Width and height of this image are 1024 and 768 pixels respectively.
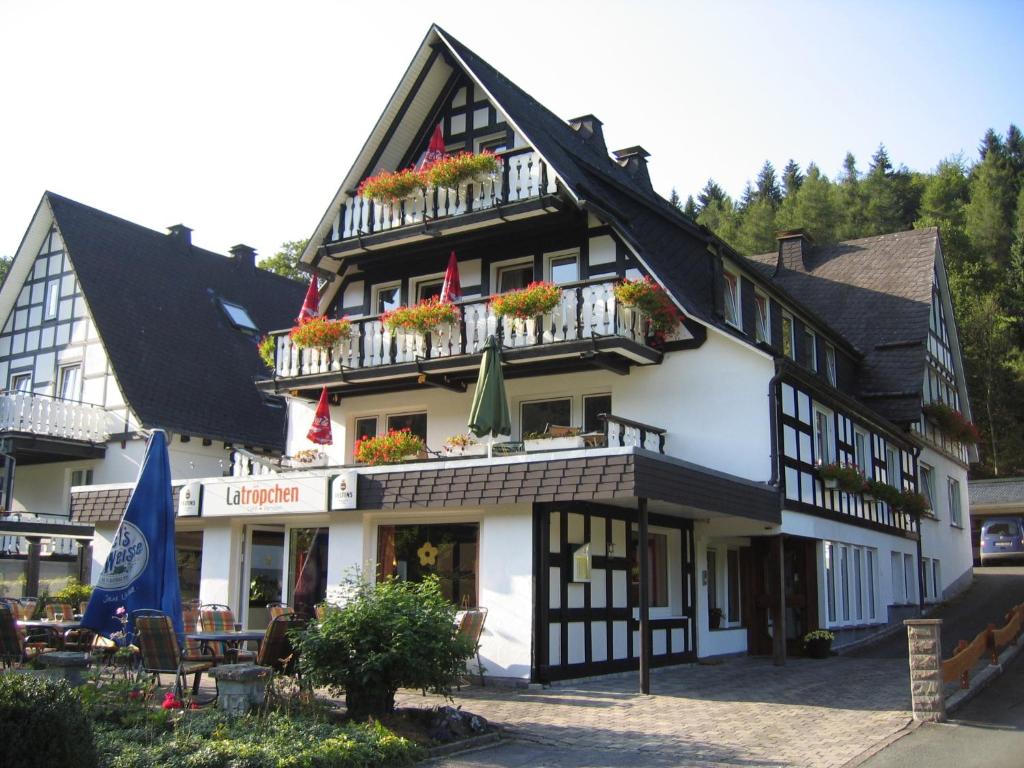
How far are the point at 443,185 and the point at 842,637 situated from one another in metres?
12.1

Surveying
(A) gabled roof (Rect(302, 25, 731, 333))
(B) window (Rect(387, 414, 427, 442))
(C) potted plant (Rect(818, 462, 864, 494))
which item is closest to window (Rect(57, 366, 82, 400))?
(A) gabled roof (Rect(302, 25, 731, 333))

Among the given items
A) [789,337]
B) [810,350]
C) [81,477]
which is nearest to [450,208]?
[789,337]

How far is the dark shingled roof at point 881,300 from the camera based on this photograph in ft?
92.0

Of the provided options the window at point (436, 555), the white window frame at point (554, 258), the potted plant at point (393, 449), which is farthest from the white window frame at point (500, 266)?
the window at point (436, 555)

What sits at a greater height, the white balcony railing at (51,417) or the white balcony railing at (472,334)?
the white balcony railing at (472,334)

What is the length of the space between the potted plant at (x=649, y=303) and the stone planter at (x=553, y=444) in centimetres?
250

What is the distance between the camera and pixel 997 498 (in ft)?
148

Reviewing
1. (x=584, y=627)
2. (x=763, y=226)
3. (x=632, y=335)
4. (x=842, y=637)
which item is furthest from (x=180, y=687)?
(x=763, y=226)

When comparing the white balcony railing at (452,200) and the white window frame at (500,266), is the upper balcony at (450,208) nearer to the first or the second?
the white balcony railing at (452,200)

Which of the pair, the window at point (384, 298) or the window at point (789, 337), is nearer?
the window at point (384, 298)

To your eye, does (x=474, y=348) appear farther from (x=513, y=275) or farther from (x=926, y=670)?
(x=926, y=670)

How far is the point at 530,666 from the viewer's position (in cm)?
1432

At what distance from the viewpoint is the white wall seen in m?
17.8

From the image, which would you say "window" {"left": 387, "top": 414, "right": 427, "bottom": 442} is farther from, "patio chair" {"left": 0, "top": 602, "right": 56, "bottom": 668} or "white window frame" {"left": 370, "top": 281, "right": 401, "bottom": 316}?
"patio chair" {"left": 0, "top": 602, "right": 56, "bottom": 668}
